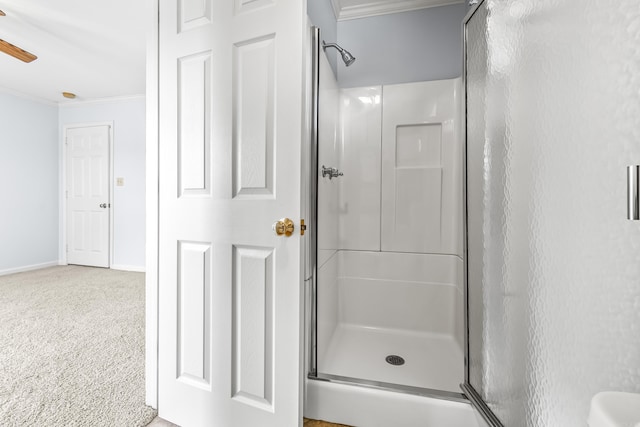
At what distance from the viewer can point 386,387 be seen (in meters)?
1.32

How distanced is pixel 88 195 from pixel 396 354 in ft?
16.0

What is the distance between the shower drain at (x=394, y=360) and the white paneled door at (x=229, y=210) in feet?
2.82

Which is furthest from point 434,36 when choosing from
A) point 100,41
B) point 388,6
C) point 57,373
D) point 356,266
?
point 57,373

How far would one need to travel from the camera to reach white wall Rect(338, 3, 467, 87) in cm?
213

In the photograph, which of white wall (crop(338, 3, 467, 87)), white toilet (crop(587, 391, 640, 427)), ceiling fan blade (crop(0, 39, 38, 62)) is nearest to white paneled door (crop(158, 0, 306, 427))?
white toilet (crop(587, 391, 640, 427))

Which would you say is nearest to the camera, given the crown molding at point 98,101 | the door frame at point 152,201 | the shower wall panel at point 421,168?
the door frame at point 152,201

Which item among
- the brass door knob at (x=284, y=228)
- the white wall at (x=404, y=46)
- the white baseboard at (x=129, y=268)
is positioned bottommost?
the white baseboard at (x=129, y=268)

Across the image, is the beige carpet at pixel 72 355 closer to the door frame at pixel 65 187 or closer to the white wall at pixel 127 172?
the white wall at pixel 127 172

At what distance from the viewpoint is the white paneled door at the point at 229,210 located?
112cm

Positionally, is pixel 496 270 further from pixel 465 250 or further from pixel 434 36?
A: pixel 434 36

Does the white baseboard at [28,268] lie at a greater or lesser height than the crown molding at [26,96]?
lesser

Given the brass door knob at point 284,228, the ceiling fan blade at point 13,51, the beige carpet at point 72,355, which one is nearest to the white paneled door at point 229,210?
the brass door knob at point 284,228

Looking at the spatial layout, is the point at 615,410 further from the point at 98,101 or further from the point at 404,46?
the point at 98,101

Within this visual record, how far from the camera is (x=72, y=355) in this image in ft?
6.19
